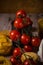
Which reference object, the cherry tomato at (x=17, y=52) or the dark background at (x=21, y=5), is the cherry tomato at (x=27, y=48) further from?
the dark background at (x=21, y=5)

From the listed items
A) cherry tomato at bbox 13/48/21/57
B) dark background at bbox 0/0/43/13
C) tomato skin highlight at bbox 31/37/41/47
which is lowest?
cherry tomato at bbox 13/48/21/57

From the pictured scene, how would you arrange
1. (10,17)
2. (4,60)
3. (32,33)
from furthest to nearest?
(10,17), (32,33), (4,60)

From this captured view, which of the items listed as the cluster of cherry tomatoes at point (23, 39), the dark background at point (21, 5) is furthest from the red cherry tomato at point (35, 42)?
the dark background at point (21, 5)

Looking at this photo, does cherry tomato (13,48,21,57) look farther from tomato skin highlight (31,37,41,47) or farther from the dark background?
the dark background

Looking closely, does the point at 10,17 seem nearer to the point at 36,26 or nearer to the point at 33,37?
the point at 36,26

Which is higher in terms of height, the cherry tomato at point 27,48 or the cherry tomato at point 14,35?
the cherry tomato at point 14,35

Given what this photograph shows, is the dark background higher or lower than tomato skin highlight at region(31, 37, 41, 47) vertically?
higher

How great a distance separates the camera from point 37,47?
151cm

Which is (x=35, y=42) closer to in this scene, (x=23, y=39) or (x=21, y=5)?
(x=23, y=39)

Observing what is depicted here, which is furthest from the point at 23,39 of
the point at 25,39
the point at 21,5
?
the point at 21,5

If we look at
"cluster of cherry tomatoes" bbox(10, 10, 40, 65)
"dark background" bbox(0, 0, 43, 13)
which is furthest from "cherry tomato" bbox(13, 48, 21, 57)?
"dark background" bbox(0, 0, 43, 13)

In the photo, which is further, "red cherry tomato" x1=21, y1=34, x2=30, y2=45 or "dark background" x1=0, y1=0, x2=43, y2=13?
"dark background" x1=0, y1=0, x2=43, y2=13

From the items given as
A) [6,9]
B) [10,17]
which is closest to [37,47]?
[10,17]

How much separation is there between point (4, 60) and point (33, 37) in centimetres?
29
